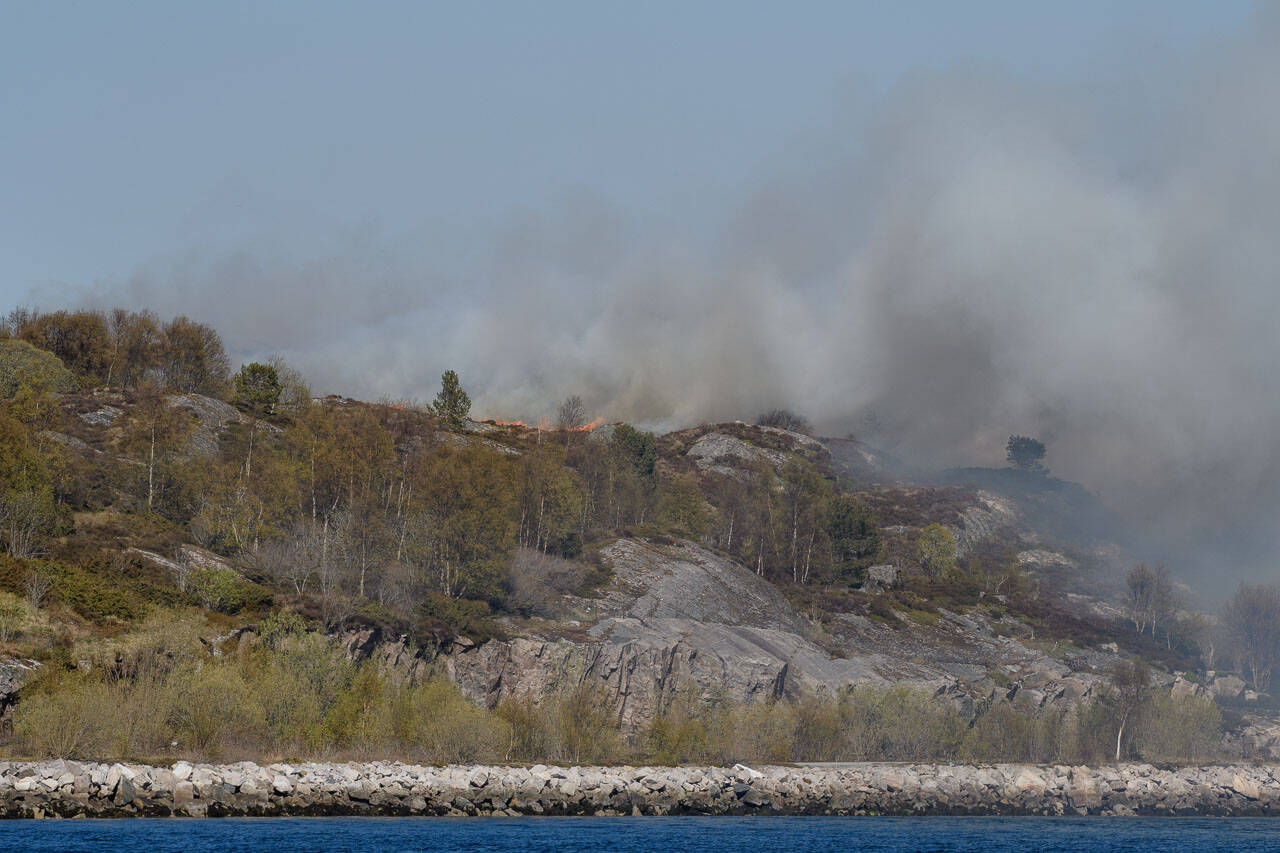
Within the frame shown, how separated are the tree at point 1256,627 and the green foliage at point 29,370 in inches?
7349

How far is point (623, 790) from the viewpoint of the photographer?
251 feet

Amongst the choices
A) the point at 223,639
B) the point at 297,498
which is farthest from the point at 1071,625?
the point at 223,639

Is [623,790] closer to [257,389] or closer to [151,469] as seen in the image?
[151,469]

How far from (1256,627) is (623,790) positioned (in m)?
143

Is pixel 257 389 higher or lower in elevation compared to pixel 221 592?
higher

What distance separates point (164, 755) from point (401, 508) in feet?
212

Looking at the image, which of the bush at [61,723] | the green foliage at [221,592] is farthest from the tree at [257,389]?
the bush at [61,723]

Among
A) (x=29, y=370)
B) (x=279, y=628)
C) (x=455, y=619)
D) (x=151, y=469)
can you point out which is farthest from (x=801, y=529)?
(x=29, y=370)

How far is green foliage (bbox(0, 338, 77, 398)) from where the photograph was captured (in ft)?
522

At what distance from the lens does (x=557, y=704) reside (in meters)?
91.2

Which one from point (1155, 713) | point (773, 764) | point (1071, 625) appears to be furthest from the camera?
point (1071, 625)

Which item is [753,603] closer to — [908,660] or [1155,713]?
[908,660]

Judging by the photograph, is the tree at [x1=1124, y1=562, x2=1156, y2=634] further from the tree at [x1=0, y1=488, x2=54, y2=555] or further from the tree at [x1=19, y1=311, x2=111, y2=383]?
the tree at [x1=19, y1=311, x2=111, y2=383]

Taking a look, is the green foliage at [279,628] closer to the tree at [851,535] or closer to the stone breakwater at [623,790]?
the stone breakwater at [623,790]
